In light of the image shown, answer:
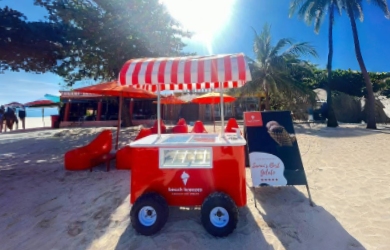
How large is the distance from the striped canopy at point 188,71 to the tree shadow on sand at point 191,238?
2015 millimetres

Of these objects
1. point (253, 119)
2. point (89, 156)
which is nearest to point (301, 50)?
point (253, 119)

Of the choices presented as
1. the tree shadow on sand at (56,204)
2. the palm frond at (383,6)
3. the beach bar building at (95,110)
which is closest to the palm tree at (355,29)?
the palm frond at (383,6)

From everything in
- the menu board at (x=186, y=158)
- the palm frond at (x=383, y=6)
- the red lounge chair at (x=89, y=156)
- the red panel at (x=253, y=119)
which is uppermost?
the palm frond at (x=383, y=6)

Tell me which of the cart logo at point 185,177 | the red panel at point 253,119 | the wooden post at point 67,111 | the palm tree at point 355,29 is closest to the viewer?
the cart logo at point 185,177

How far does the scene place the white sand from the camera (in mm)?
2910

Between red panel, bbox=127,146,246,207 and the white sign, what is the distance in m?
0.78

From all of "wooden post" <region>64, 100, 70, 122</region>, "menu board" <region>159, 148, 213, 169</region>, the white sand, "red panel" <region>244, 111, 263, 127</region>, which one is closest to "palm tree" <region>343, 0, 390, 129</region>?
the white sand

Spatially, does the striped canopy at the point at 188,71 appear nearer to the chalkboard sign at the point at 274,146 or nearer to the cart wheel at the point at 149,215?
the chalkboard sign at the point at 274,146

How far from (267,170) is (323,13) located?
58.2 feet

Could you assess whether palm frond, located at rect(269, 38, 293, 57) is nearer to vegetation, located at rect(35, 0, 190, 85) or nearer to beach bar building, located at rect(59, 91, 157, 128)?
vegetation, located at rect(35, 0, 190, 85)

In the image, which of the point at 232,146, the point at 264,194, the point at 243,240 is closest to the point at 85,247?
the point at 243,240

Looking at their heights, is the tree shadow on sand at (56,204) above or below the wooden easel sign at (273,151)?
below

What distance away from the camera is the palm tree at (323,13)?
16203 millimetres

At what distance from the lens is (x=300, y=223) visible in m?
3.28
